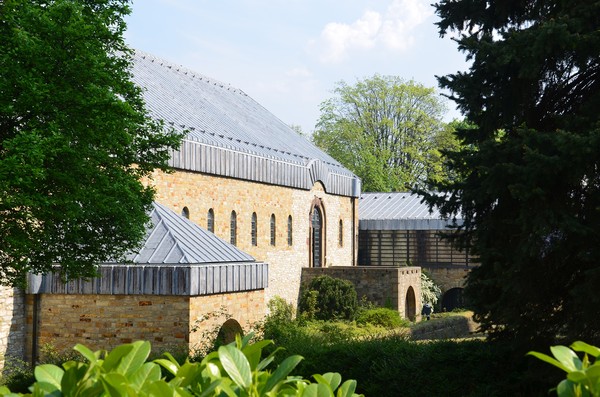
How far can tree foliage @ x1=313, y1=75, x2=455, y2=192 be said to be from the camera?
5575 cm

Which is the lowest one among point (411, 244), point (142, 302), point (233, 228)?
point (142, 302)

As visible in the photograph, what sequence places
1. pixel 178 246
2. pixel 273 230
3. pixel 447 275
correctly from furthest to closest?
pixel 447 275 < pixel 273 230 < pixel 178 246

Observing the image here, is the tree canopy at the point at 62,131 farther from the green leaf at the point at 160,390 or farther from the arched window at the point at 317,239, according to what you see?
the arched window at the point at 317,239

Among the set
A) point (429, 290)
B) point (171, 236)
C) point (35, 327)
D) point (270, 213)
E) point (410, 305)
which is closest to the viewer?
point (35, 327)

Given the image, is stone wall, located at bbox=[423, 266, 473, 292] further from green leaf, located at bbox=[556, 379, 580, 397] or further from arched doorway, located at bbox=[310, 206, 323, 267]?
green leaf, located at bbox=[556, 379, 580, 397]

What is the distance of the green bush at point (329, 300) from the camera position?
101 ft

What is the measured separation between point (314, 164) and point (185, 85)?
21.5 ft

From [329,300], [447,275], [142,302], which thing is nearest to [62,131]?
[142,302]

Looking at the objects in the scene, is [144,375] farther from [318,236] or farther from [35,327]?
[318,236]

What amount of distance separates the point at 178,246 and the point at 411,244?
23841 mm

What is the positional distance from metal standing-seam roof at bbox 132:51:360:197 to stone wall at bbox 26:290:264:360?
7071 millimetres

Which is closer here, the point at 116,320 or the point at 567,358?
the point at 567,358

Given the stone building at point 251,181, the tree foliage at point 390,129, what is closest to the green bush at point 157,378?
the stone building at point 251,181

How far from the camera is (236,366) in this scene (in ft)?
10.4
